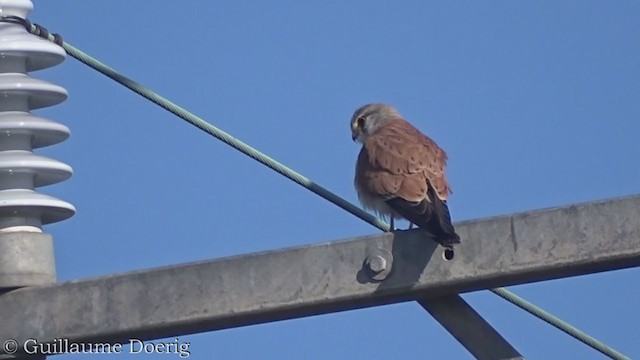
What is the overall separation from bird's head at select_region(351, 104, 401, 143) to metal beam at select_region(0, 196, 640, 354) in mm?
3412

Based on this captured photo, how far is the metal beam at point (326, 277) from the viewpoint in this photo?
2797 mm

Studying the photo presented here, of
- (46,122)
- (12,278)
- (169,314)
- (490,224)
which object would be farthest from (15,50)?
(490,224)

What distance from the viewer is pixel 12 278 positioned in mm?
3115

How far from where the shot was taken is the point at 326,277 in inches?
115

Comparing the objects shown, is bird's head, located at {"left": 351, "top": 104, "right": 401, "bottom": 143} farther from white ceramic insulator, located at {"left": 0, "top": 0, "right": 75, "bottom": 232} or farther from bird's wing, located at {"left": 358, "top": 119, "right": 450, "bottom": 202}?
white ceramic insulator, located at {"left": 0, "top": 0, "right": 75, "bottom": 232}

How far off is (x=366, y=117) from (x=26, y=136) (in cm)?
345

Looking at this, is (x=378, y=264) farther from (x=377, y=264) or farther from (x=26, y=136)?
(x=26, y=136)

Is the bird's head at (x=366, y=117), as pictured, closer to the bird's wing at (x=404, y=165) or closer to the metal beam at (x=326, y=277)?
the bird's wing at (x=404, y=165)

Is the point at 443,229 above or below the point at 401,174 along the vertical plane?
below

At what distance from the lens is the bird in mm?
4289

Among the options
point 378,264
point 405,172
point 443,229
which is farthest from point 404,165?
point 378,264

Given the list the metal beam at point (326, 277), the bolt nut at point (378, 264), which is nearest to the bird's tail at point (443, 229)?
the metal beam at point (326, 277)

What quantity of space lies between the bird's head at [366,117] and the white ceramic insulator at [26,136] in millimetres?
3137

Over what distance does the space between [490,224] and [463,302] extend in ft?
0.83
